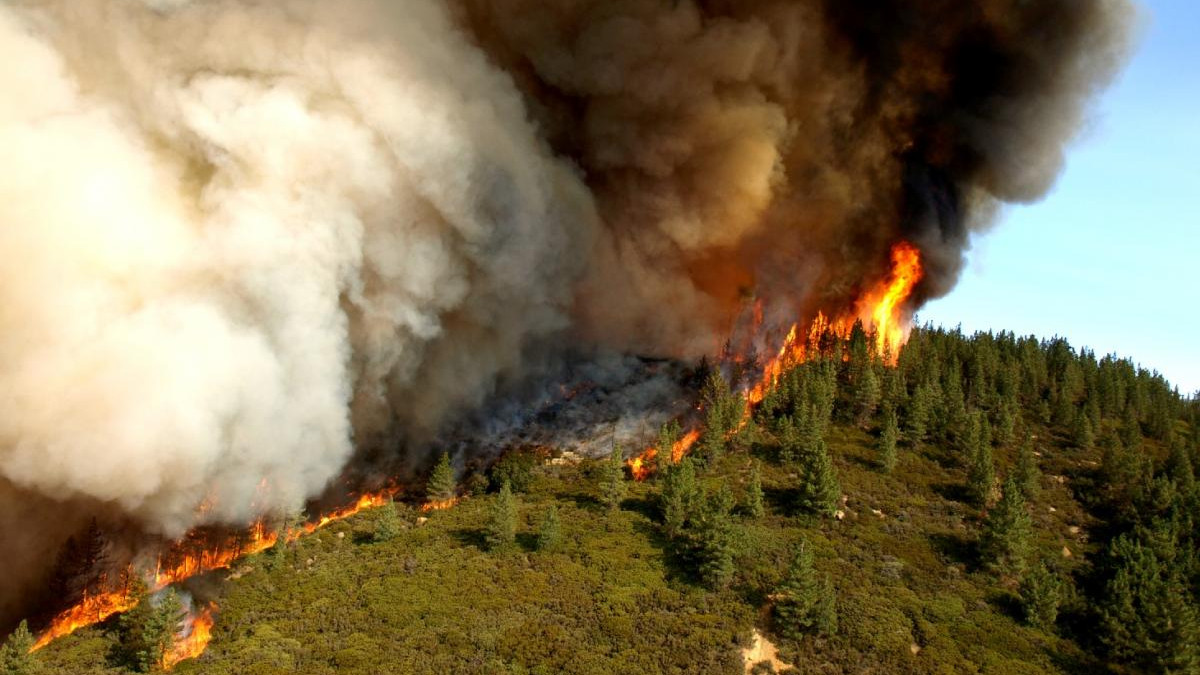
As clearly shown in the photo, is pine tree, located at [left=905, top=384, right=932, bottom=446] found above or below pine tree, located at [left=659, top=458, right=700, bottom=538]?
above

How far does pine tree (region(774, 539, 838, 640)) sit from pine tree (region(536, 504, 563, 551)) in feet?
47.9

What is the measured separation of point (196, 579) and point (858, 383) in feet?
180

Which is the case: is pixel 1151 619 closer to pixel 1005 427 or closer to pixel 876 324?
pixel 1005 427

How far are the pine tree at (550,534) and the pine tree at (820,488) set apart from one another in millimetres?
16436

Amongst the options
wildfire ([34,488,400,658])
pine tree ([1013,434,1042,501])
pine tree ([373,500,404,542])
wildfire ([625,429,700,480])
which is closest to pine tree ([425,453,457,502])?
pine tree ([373,500,404,542])

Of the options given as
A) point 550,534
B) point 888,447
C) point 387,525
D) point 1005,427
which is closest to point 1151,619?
point 888,447

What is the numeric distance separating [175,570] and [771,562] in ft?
112

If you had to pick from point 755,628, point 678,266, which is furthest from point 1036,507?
point 678,266

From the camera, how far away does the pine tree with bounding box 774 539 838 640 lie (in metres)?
45.5

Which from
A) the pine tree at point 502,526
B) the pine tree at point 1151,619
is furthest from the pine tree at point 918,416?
the pine tree at point 502,526

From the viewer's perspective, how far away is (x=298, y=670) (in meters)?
41.8

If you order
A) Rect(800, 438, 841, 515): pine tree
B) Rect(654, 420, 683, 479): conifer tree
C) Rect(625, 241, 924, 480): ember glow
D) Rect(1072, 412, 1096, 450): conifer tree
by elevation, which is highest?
Rect(625, 241, 924, 480): ember glow

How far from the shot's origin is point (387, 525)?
59.4 metres

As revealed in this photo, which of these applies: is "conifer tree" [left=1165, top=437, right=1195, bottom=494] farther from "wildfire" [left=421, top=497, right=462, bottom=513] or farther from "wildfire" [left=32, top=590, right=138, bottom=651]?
"wildfire" [left=32, top=590, right=138, bottom=651]
